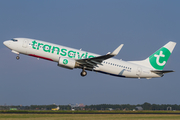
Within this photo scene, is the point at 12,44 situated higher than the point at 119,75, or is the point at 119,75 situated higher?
the point at 12,44

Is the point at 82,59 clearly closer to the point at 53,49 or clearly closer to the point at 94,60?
the point at 94,60

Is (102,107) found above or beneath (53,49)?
beneath

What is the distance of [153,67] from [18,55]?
24002 millimetres

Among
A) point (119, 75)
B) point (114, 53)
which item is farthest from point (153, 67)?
point (114, 53)

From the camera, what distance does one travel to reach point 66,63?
153 ft

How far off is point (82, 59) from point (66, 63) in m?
2.61

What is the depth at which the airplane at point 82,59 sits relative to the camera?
4703 centimetres

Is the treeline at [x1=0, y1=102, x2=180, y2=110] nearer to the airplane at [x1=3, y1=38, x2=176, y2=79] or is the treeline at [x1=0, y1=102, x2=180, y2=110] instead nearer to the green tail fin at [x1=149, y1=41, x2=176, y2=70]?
the airplane at [x1=3, y1=38, x2=176, y2=79]

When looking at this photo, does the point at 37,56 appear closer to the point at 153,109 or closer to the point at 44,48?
the point at 44,48

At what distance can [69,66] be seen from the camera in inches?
1863

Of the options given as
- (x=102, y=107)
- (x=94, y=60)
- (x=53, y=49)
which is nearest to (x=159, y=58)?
(x=94, y=60)

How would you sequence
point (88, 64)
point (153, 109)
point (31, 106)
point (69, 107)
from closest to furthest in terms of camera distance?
point (88, 64) → point (31, 106) → point (69, 107) → point (153, 109)

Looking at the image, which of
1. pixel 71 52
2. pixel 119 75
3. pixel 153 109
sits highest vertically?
pixel 71 52

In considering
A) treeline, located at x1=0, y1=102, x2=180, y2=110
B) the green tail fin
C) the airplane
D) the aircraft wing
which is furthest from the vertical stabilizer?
treeline, located at x1=0, y1=102, x2=180, y2=110
